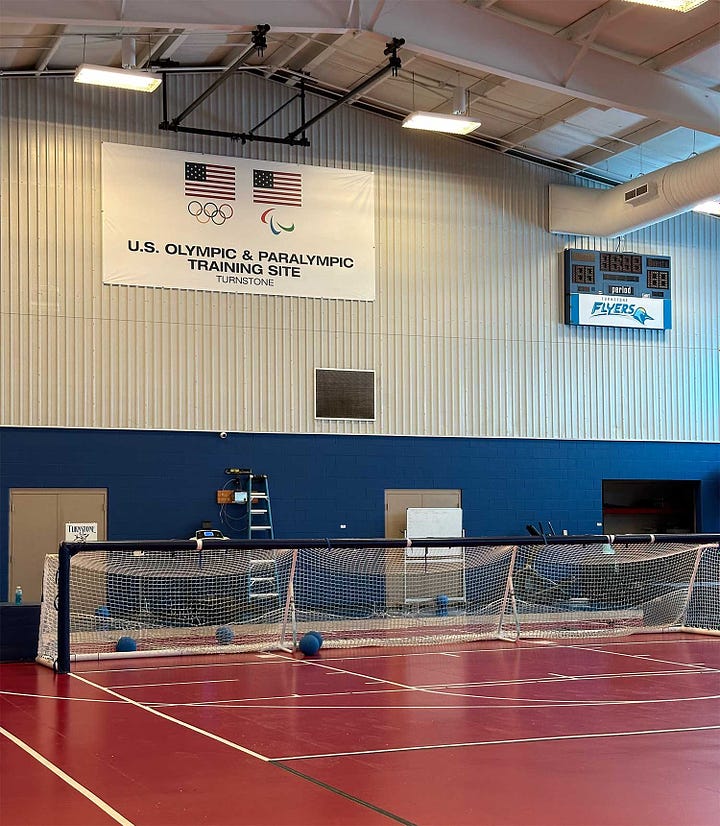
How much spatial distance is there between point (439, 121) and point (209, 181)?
17.7 feet

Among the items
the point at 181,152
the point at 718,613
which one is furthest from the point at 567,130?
the point at 718,613

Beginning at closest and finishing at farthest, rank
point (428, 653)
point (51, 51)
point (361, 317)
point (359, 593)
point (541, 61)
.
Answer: point (428, 653) → point (541, 61) → point (51, 51) → point (359, 593) → point (361, 317)

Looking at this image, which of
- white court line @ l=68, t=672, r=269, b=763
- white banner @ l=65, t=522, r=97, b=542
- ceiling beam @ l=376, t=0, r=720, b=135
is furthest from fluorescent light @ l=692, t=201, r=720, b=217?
white court line @ l=68, t=672, r=269, b=763

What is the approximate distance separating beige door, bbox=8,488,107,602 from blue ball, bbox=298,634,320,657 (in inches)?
304

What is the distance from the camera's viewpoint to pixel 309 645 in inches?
624

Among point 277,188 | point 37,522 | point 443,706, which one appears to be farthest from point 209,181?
point 443,706

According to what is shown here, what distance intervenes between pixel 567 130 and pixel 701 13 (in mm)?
6315

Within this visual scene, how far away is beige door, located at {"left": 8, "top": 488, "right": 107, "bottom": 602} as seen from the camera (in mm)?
Result: 21562

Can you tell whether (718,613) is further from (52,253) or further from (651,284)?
(52,253)

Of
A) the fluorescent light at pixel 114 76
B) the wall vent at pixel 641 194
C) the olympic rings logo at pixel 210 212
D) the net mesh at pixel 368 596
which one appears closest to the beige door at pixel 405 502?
the net mesh at pixel 368 596

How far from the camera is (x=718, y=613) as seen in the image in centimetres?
1958

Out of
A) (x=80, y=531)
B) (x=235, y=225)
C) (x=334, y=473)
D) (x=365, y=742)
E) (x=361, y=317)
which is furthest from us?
(x=361, y=317)

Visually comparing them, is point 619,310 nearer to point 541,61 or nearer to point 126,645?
point 541,61

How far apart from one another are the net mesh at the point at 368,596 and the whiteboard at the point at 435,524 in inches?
18.5
